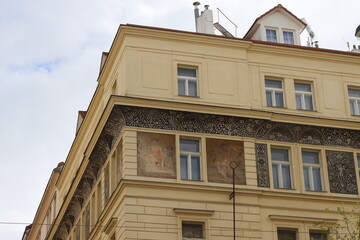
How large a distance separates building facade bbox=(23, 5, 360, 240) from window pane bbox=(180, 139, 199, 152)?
0.06m

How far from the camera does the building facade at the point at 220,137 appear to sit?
37.8 m

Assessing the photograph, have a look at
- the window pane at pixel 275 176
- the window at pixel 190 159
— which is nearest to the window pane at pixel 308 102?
the window pane at pixel 275 176

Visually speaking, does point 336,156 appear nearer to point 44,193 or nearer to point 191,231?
point 191,231

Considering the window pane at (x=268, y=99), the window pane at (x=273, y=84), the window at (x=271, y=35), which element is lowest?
the window pane at (x=268, y=99)

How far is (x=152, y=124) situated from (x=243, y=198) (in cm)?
537

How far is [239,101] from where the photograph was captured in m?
40.8

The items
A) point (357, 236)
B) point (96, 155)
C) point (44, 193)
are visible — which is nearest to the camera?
point (357, 236)

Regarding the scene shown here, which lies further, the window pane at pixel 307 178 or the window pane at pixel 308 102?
the window pane at pixel 308 102

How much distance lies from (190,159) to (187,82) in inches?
156

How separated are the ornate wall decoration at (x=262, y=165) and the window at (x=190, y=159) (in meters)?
2.88

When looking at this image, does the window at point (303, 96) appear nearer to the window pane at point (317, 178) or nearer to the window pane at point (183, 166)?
the window pane at point (317, 178)

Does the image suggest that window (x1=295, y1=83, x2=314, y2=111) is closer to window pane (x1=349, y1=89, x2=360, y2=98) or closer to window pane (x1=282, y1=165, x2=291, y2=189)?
window pane (x1=349, y1=89, x2=360, y2=98)

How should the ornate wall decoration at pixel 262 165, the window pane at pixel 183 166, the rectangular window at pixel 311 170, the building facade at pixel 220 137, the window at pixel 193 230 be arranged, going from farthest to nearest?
the rectangular window at pixel 311 170, the ornate wall decoration at pixel 262 165, the window pane at pixel 183 166, the building facade at pixel 220 137, the window at pixel 193 230

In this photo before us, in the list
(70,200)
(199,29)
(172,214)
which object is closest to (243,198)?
(172,214)
